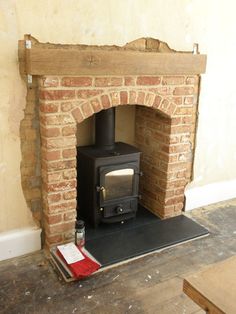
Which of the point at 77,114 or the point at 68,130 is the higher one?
the point at 77,114

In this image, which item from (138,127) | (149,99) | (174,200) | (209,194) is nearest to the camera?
(149,99)

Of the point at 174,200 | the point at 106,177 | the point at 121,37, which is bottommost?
the point at 174,200

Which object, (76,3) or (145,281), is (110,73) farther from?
(145,281)

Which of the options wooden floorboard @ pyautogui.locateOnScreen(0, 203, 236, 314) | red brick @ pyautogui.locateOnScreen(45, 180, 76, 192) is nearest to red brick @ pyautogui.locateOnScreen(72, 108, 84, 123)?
red brick @ pyautogui.locateOnScreen(45, 180, 76, 192)

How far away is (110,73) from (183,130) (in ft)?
2.92

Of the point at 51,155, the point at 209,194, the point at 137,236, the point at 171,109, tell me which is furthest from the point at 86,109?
the point at 209,194

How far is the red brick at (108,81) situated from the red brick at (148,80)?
16 centimetres

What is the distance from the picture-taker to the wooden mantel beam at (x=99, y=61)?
7.17 ft

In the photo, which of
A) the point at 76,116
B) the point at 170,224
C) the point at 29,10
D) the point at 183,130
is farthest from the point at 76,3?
the point at 170,224

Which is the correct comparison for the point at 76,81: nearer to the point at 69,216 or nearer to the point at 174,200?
the point at 69,216

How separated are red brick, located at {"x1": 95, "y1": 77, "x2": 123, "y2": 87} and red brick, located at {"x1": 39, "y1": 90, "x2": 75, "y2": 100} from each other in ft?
0.66

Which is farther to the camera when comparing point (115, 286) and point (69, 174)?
point (69, 174)

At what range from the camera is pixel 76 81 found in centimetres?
233

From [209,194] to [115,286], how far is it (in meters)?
1.58
